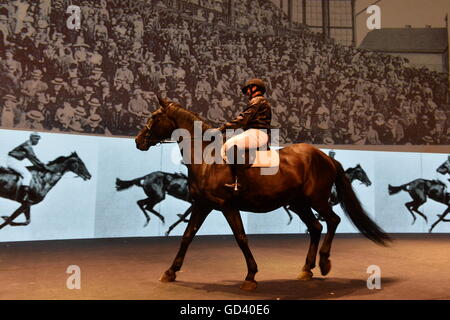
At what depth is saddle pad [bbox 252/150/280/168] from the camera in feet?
12.4

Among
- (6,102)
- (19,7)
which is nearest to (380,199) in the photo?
(6,102)

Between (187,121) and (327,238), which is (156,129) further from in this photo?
(327,238)

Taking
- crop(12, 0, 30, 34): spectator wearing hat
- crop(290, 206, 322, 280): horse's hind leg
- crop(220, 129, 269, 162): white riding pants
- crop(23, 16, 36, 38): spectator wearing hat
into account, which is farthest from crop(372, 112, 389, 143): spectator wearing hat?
crop(12, 0, 30, 34): spectator wearing hat

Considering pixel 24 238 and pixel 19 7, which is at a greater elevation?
pixel 19 7

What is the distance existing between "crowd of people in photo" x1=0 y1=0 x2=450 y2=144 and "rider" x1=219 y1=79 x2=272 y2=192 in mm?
6036

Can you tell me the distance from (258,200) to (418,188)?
7.75 metres

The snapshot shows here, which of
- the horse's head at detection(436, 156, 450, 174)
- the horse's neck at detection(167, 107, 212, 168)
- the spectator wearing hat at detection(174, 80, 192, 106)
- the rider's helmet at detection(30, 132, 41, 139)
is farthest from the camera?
the spectator wearing hat at detection(174, 80, 192, 106)

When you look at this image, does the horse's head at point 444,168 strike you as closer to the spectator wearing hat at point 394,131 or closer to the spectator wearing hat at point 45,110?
the spectator wearing hat at point 394,131

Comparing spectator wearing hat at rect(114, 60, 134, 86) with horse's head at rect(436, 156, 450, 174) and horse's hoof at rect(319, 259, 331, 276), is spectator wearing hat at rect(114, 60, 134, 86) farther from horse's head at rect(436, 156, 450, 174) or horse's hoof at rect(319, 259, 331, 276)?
horse's head at rect(436, 156, 450, 174)

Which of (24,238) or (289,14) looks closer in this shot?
(24,238)

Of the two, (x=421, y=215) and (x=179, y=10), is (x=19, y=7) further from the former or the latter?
(x=421, y=215)

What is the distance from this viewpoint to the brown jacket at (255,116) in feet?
12.2

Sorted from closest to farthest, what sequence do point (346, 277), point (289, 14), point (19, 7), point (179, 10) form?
point (346, 277), point (19, 7), point (179, 10), point (289, 14)

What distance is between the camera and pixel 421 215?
9.92 metres
